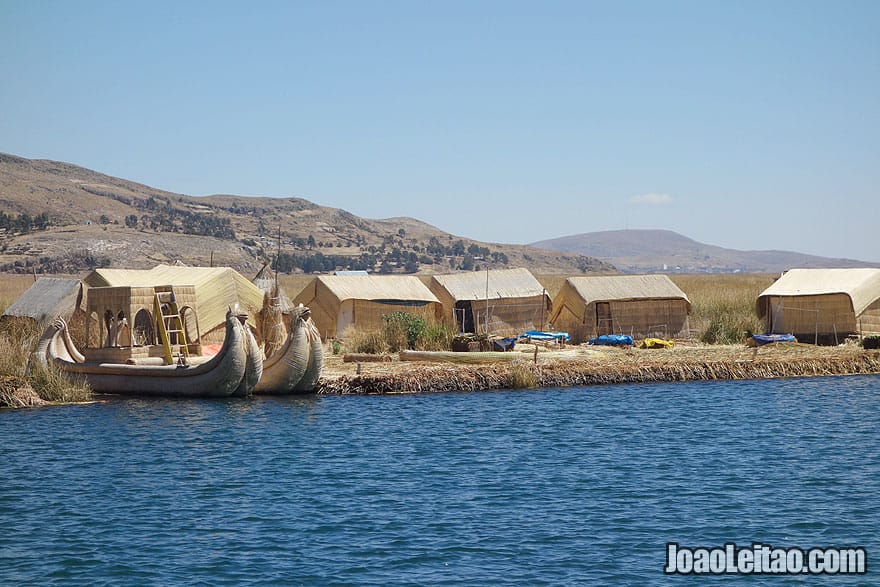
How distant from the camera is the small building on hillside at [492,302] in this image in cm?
3316

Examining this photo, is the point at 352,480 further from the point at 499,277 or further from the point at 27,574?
the point at 499,277

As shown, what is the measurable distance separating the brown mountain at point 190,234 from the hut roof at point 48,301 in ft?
119

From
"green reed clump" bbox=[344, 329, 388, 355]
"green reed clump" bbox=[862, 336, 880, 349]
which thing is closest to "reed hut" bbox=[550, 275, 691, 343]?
"green reed clump" bbox=[862, 336, 880, 349]

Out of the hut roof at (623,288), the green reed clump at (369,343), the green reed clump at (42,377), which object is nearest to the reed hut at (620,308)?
the hut roof at (623,288)

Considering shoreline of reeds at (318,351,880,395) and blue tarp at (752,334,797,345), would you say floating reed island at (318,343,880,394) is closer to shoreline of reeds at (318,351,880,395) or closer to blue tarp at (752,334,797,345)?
shoreline of reeds at (318,351,880,395)

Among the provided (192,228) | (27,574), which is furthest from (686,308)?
(192,228)

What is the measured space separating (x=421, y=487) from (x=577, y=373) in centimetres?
1012

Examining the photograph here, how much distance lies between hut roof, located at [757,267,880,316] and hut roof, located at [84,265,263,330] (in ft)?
48.5

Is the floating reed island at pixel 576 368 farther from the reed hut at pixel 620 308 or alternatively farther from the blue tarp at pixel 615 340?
the reed hut at pixel 620 308

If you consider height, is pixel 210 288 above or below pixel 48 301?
above

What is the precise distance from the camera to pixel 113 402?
22891 millimetres

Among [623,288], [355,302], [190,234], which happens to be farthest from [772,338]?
[190,234]

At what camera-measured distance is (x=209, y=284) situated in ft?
92.3

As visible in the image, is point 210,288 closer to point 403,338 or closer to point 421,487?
point 403,338
